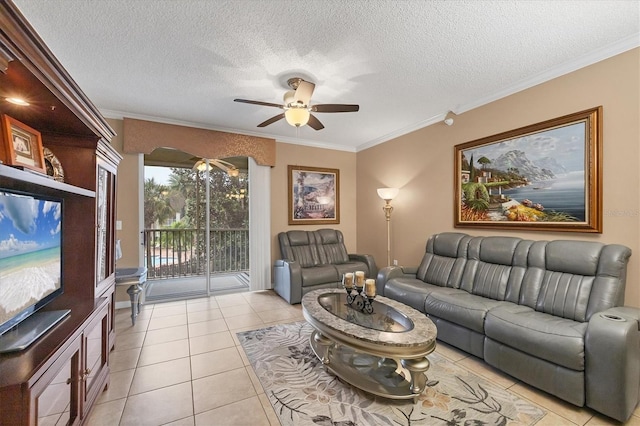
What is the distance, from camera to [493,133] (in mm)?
3338

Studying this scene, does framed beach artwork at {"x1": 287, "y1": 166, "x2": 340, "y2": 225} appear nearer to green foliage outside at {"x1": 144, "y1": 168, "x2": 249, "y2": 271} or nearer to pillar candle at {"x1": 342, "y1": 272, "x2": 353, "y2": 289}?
green foliage outside at {"x1": 144, "y1": 168, "x2": 249, "y2": 271}

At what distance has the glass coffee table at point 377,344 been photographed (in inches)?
72.9

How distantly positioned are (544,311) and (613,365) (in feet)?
2.39

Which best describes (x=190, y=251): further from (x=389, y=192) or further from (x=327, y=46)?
(x=327, y=46)

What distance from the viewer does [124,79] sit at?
2920mm

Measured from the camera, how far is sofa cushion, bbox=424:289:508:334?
2.48m

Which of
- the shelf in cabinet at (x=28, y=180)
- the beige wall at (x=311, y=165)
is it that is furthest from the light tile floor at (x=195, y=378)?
the beige wall at (x=311, y=165)

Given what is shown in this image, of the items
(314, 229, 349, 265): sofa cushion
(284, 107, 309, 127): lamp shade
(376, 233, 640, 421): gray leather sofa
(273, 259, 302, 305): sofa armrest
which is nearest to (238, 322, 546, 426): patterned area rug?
(376, 233, 640, 421): gray leather sofa

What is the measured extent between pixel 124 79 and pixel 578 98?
14.9ft

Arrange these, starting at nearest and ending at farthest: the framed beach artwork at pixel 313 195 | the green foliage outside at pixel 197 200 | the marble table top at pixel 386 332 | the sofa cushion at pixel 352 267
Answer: the marble table top at pixel 386 332 < the sofa cushion at pixel 352 267 < the green foliage outside at pixel 197 200 < the framed beach artwork at pixel 313 195

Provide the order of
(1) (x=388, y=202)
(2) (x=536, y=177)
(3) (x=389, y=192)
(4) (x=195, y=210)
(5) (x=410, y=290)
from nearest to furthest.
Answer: (2) (x=536, y=177) → (5) (x=410, y=290) → (3) (x=389, y=192) → (1) (x=388, y=202) → (4) (x=195, y=210)

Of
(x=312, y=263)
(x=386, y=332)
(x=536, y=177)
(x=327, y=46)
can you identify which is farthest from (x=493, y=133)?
(x=312, y=263)

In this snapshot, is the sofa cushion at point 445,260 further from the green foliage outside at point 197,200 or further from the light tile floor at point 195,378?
the green foliage outside at point 197,200

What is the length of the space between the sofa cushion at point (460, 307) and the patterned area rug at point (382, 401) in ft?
1.28
